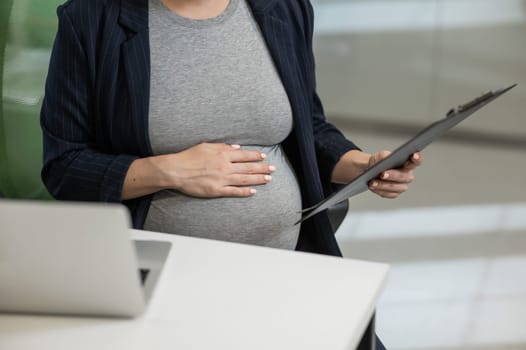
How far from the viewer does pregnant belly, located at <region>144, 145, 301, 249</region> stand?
1.96m

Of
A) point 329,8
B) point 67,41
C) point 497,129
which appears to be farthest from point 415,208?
point 67,41

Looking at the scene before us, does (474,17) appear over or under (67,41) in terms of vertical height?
under

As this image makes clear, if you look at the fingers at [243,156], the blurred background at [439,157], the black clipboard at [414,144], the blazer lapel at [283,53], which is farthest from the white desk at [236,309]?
the blurred background at [439,157]

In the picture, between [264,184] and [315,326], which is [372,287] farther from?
→ [264,184]

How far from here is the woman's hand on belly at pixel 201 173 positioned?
192cm

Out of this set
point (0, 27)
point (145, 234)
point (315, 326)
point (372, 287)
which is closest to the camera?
point (315, 326)

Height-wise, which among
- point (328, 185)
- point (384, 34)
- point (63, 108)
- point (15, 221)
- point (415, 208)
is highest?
point (15, 221)

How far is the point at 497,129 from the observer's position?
430cm

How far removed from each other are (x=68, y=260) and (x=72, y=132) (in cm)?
69

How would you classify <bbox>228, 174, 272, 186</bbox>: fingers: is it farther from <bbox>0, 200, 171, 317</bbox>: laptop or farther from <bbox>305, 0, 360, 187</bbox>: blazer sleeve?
<bbox>0, 200, 171, 317</bbox>: laptop

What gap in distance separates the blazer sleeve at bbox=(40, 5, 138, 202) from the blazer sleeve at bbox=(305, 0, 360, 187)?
455 millimetres

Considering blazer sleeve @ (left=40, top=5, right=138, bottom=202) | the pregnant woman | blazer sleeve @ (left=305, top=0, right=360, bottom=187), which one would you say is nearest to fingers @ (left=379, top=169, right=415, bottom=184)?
the pregnant woman

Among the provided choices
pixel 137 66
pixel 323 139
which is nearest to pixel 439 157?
pixel 323 139

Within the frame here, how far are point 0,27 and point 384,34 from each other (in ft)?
7.85
